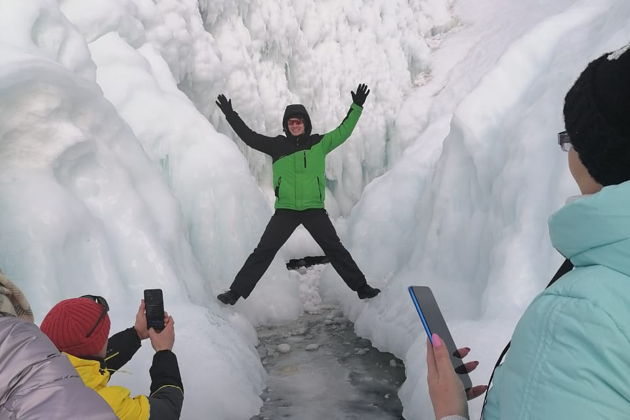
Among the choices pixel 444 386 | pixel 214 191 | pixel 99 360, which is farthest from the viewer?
pixel 214 191

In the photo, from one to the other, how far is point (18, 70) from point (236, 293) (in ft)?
6.77

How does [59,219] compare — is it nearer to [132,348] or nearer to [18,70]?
[18,70]

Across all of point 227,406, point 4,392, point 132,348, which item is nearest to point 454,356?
point 4,392

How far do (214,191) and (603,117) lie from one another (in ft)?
13.9

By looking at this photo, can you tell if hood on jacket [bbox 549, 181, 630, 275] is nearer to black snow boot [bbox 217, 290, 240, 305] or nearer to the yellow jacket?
the yellow jacket

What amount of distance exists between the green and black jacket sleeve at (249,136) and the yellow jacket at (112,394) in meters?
2.75

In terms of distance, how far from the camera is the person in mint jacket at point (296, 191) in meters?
3.97

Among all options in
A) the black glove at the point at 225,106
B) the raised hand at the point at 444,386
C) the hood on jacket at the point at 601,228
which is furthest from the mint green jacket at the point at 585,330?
the black glove at the point at 225,106

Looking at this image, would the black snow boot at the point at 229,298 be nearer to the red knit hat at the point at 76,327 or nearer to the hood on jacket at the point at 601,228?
the red knit hat at the point at 76,327

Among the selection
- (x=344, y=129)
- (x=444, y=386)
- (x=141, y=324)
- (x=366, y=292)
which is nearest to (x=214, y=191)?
(x=344, y=129)

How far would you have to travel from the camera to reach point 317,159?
13.3 ft

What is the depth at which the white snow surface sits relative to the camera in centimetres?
269

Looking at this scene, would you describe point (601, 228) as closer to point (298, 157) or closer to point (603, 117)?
A: point (603, 117)

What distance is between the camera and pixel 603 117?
66cm
